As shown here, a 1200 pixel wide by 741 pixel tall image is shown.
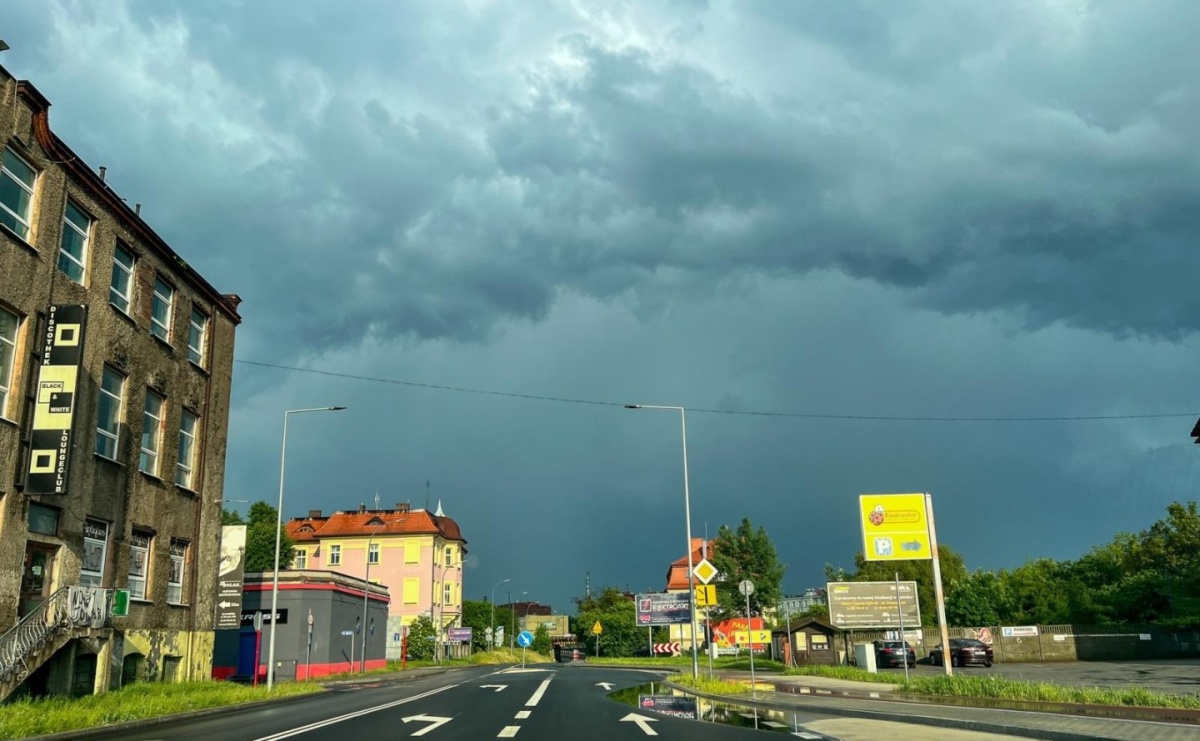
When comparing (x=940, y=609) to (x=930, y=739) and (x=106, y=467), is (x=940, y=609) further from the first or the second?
(x=106, y=467)

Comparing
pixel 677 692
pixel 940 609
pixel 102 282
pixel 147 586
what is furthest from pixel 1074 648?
pixel 102 282

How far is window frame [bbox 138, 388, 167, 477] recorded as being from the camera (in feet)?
88.4

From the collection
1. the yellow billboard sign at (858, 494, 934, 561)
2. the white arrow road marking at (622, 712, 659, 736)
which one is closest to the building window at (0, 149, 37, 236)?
the white arrow road marking at (622, 712, 659, 736)

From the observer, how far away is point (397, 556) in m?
89.9

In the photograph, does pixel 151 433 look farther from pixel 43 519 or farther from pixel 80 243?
pixel 43 519

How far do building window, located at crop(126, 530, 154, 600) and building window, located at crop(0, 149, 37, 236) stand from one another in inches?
377

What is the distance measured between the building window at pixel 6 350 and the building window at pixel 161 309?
7323mm

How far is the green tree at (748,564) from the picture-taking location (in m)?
80.8

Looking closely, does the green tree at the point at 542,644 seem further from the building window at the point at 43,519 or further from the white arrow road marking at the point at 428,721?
the white arrow road marking at the point at 428,721

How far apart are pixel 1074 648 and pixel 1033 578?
3476 centimetres

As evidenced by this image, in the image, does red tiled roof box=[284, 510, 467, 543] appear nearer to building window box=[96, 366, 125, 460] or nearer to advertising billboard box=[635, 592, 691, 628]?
advertising billboard box=[635, 592, 691, 628]

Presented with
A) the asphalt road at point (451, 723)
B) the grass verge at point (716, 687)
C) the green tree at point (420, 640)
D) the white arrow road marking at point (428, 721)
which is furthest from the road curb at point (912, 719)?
the green tree at point (420, 640)

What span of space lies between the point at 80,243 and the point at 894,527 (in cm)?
2686

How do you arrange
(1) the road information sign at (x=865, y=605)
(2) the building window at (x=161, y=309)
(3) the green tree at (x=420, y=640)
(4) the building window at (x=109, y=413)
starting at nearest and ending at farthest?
(4) the building window at (x=109, y=413), (2) the building window at (x=161, y=309), (1) the road information sign at (x=865, y=605), (3) the green tree at (x=420, y=640)
